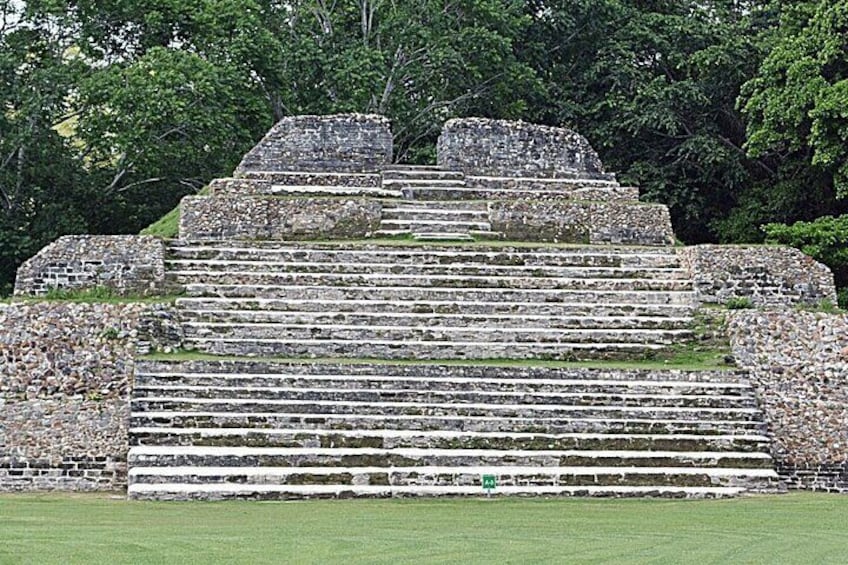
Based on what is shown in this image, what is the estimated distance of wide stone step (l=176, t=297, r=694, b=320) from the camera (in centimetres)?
1389

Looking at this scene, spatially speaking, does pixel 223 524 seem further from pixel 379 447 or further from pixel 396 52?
pixel 396 52

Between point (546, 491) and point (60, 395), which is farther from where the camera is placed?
point (60, 395)

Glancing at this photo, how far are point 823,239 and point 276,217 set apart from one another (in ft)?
27.6

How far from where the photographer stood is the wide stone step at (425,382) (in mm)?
11852

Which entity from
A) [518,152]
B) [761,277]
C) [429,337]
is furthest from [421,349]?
[518,152]

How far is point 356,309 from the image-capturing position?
14.0 meters

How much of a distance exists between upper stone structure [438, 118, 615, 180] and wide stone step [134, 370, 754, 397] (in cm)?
713

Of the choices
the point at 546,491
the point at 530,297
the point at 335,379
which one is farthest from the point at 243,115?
the point at 546,491

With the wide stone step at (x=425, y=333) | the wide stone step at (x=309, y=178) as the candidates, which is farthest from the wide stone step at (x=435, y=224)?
the wide stone step at (x=425, y=333)

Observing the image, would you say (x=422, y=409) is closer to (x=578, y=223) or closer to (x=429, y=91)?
(x=578, y=223)

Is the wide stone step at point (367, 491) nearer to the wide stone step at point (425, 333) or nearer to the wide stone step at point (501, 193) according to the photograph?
the wide stone step at point (425, 333)

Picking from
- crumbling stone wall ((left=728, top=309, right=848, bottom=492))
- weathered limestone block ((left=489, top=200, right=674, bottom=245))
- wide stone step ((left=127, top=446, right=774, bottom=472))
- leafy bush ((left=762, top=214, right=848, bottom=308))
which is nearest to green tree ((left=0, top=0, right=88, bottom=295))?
weathered limestone block ((left=489, top=200, right=674, bottom=245))

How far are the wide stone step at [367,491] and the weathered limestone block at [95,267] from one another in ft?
14.6

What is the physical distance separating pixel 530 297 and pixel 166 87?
9.13 metres
